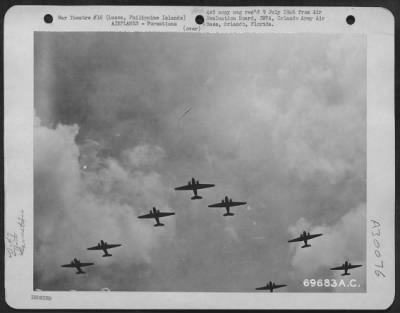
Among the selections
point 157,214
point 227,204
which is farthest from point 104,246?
point 227,204

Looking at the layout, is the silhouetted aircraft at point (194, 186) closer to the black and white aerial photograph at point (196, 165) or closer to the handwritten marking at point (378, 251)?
the black and white aerial photograph at point (196, 165)

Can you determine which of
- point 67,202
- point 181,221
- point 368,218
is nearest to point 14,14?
point 67,202

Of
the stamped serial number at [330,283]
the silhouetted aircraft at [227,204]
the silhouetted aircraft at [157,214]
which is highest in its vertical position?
the silhouetted aircraft at [227,204]

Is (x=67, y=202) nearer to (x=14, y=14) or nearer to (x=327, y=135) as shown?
(x=14, y=14)

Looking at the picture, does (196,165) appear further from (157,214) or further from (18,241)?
(18,241)

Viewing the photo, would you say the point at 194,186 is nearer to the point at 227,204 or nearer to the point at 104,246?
the point at 227,204

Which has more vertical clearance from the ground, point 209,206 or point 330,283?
point 209,206

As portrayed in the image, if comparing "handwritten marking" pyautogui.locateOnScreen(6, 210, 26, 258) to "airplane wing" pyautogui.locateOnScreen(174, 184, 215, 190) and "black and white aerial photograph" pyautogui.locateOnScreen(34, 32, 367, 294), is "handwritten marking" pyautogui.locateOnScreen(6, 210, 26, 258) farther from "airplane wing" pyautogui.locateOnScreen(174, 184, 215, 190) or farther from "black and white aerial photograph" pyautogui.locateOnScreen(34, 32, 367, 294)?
"airplane wing" pyautogui.locateOnScreen(174, 184, 215, 190)

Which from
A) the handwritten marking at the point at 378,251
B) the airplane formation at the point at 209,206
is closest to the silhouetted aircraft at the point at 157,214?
the airplane formation at the point at 209,206
